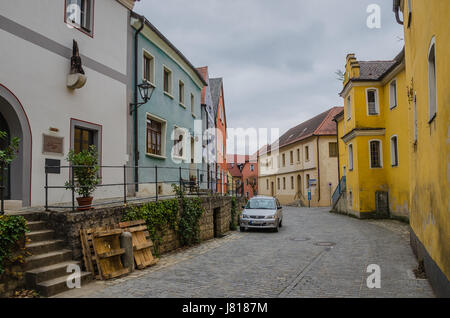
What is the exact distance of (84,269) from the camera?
290 inches

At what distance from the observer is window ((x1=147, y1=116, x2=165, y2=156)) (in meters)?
15.6

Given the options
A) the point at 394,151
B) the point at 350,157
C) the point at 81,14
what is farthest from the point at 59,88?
the point at 350,157

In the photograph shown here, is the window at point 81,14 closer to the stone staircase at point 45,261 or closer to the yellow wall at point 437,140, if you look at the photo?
the stone staircase at point 45,261

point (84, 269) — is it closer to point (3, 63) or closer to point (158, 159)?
point (3, 63)

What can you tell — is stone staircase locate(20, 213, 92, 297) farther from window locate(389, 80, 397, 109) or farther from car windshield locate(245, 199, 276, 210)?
window locate(389, 80, 397, 109)

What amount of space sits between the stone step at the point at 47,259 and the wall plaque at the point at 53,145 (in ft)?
11.3

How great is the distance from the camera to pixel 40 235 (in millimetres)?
7219

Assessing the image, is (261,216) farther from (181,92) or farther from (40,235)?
(40,235)

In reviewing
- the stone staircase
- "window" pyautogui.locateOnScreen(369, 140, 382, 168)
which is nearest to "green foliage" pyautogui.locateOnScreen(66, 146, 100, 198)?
the stone staircase

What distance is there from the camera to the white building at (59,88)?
350 inches

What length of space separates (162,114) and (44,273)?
10.9 metres

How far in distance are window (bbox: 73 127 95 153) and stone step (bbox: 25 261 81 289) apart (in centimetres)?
483

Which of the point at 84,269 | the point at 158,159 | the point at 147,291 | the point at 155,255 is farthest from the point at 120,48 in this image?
the point at 147,291

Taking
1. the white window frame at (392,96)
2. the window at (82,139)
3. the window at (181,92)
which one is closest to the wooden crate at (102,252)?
the window at (82,139)
